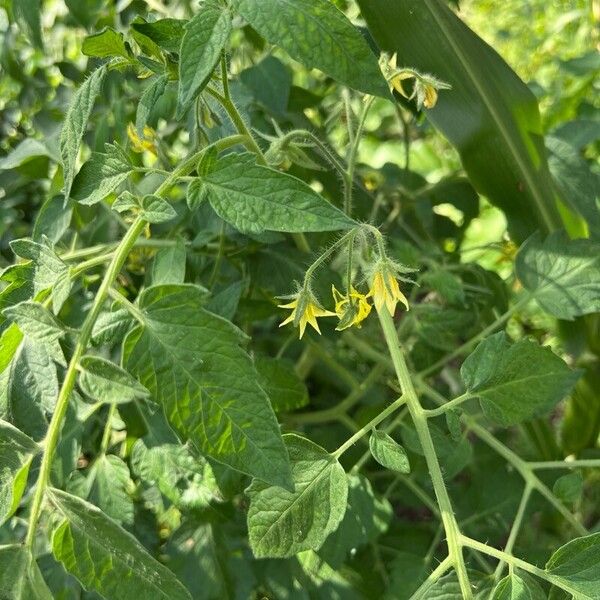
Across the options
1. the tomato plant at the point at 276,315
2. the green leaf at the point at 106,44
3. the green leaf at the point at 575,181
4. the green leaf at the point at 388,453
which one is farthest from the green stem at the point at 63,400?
the green leaf at the point at 575,181

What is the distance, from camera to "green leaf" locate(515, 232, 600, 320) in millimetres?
836

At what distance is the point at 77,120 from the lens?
1.97ft

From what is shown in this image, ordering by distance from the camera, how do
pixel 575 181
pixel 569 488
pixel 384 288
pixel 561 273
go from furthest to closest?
pixel 575 181 < pixel 561 273 < pixel 569 488 < pixel 384 288

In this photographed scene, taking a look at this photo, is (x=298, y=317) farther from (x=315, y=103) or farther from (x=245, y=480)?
(x=315, y=103)

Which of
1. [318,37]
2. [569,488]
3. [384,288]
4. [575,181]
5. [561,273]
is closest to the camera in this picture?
[318,37]

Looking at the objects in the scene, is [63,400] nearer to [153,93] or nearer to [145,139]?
[153,93]

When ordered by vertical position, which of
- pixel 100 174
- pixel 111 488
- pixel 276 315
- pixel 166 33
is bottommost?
pixel 111 488

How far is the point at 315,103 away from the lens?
3.66 ft

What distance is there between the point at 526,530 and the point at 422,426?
0.68 meters

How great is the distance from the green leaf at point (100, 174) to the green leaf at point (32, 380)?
0.12 meters

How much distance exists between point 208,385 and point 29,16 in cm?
59

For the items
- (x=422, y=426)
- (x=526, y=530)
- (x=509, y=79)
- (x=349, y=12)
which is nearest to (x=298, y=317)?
(x=422, y=426)

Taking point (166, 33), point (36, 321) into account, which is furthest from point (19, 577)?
point (166, 33)

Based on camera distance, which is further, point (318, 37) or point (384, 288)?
point (384, 288)
